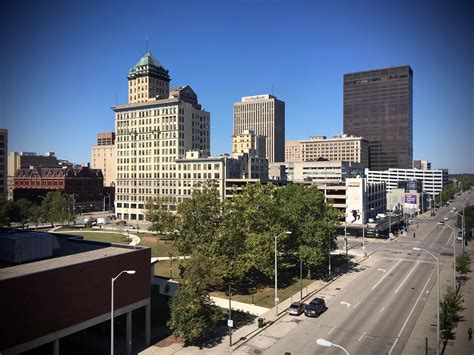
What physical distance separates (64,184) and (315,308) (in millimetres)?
136516

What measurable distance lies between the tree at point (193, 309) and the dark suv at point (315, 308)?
36.8 ft

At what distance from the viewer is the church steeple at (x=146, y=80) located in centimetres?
15225

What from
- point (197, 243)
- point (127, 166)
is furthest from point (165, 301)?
point (127, 166)

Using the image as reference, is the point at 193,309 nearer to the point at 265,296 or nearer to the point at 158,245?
the point at 265,296

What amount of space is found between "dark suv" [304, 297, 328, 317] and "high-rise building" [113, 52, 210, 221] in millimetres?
85945

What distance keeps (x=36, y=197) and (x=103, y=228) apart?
54333mm

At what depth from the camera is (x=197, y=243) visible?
5447 cm

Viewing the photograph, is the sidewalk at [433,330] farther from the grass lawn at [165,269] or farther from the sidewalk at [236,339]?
the grass lawn at [165,269]

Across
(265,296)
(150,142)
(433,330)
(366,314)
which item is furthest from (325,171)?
(433,330)

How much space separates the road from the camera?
36125 millimetres

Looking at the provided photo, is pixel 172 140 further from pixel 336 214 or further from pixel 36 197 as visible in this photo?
pixel 336 214

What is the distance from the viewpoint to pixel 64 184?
156750 millimetres

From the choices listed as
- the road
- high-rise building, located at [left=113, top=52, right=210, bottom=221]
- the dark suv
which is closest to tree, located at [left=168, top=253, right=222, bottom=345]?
the road

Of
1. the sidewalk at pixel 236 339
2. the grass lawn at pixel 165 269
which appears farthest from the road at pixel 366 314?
the grass lawn at pixel 165 269
